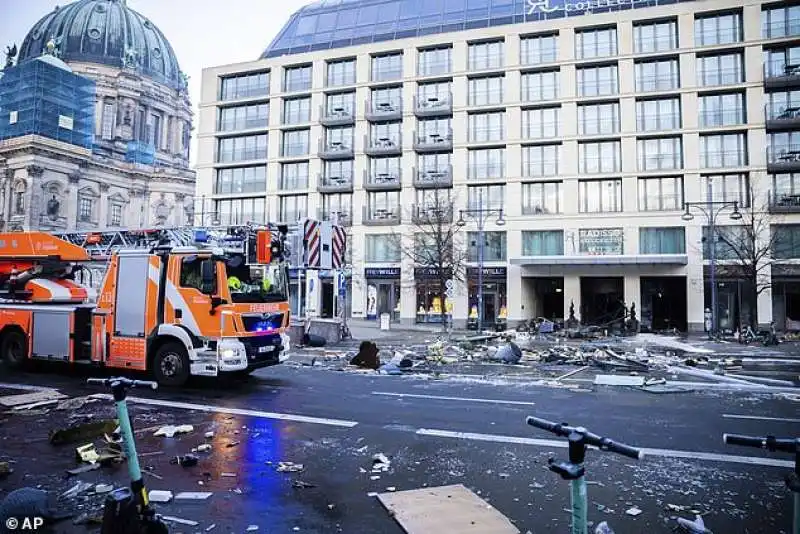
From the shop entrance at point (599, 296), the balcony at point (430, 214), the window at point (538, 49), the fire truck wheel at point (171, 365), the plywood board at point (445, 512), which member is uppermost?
the window at point (538, 49)

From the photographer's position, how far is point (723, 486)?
5.26m

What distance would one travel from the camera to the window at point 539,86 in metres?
38.9

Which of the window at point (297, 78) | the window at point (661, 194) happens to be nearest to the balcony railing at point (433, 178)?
the window at point (297, 78)

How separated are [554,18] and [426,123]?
1232 centimetres

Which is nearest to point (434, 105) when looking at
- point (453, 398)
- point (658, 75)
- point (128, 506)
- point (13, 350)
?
point (658, 75)

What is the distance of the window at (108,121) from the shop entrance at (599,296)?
238 feet

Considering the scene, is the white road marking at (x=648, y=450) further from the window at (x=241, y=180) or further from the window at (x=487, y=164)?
the window at (x=241, y=180)

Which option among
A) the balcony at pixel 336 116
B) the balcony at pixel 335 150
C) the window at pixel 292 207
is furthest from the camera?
the window at pixel 292 207

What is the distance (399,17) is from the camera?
45406 mm

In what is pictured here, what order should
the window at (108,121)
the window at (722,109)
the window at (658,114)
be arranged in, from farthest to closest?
the window at (108,121) < the window at (658,114) < the window at (722,109)

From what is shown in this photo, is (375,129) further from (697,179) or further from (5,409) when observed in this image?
(5,409)

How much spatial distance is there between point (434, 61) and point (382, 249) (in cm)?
1525

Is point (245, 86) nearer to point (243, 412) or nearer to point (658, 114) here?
point (658, 114)

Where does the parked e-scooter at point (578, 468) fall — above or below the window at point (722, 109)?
below
